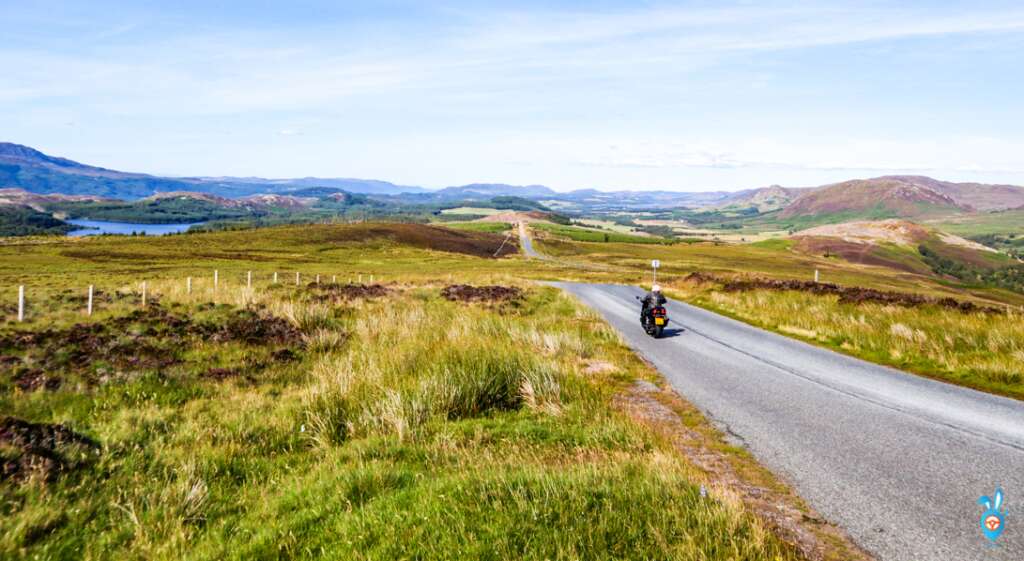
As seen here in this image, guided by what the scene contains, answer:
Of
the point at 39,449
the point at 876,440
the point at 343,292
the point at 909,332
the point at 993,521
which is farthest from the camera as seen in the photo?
the point at 343,292

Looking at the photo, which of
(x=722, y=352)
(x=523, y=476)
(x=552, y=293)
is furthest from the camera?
(x=552, y=293)

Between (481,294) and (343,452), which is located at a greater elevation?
(343,452)

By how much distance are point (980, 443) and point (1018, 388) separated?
5156 mm

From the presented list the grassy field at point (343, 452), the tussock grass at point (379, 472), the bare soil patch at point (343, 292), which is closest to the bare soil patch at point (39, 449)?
the grassy field at point (343, 452)

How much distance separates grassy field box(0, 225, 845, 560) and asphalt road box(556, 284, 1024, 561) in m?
1.08

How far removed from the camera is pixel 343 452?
737 centimetres

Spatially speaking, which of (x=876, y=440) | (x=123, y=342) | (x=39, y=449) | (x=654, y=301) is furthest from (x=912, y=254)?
(x=39, y=449)

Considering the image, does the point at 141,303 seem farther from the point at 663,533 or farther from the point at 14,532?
the point at 663,533

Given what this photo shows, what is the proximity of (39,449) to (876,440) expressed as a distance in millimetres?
11711

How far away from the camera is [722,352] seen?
50.2 feet

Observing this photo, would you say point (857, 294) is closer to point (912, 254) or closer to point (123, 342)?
point (123, 342)

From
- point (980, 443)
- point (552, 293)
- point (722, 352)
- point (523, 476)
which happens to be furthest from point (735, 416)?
point (552, 293)

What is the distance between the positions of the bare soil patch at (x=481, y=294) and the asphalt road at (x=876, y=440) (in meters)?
13.8

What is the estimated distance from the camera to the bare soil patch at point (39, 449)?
6.40 meters
